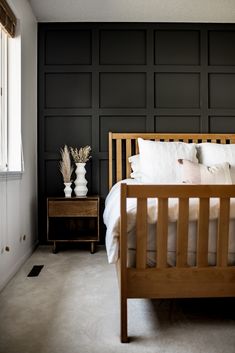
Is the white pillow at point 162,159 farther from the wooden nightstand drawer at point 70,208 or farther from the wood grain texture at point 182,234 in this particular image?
the wood grain texture at point 182,234

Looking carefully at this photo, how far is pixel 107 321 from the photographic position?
1.73 m

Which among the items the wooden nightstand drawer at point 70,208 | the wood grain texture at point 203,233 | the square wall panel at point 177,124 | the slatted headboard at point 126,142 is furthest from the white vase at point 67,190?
the wood grain texture at point 203,233

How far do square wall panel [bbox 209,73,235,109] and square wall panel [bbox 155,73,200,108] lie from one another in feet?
0.52

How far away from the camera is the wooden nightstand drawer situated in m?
3.09

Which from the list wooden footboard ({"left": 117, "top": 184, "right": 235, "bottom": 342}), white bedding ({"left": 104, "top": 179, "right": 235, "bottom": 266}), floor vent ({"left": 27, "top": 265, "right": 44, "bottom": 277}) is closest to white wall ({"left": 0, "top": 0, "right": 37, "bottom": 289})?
floor vent ({"left": 27, "top": 265, "right": 44, "bottom": 277})

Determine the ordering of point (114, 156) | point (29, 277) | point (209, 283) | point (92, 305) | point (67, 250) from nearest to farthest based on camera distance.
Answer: point (209, 283) < point (92, 305) < point (29, 277) < point (67, 250) < point (114, 156)

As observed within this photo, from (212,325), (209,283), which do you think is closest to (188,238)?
(209,283)

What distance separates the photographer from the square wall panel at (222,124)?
140 inches

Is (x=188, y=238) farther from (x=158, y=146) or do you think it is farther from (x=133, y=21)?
(x=133, y=21)

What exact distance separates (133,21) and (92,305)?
2.93m

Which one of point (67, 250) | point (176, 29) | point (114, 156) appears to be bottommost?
point (67, 250)

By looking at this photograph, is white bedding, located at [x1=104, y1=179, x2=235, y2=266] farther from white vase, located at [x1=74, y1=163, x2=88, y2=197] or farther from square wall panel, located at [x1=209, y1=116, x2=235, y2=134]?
square wall panel, located at [x1=209, y1=116, x2=235, y2=134]

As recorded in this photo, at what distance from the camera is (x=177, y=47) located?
3.55 meters

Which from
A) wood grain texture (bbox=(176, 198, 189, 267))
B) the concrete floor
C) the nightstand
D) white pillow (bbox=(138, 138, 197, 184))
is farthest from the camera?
the nightstand
